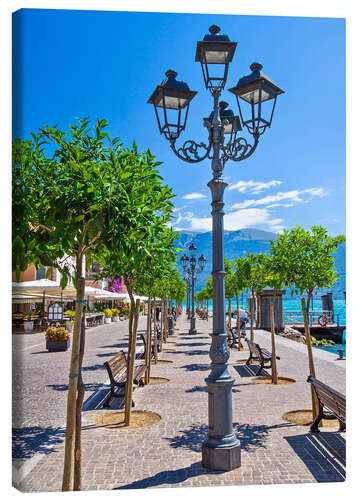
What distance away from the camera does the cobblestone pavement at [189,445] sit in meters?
4.60

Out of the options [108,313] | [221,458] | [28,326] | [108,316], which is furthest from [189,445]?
[108,313]

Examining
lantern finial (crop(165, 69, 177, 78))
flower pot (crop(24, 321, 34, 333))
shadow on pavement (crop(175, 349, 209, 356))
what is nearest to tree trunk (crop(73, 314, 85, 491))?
lantern finial (crop(165, 69, 177, 78))

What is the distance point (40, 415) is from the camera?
7.41 meters

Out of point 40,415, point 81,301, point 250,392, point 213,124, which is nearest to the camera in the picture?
point 81,301

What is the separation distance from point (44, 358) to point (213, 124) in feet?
38.2

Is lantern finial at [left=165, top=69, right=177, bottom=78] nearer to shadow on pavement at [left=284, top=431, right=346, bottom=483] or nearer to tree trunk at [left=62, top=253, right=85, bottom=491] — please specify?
tree trunk at [left=62, top=253, right=85, bottom=491]

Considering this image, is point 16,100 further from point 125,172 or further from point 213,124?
point 213,124

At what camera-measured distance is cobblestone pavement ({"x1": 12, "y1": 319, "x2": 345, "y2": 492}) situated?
15.1 ft

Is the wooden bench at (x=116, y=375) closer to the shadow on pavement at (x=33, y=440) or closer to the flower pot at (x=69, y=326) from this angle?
the shadow on pavement at (x=33, y=440)

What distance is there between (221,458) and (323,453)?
144cm

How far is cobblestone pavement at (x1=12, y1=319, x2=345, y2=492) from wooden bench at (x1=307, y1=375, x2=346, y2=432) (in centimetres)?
21

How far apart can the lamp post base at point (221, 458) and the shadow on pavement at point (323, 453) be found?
863mm
